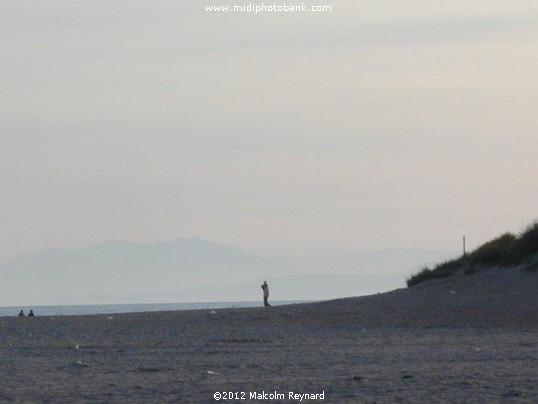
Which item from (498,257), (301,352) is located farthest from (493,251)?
(301,352)

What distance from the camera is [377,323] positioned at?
85.3 ft

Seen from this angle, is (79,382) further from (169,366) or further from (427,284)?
(427,284)

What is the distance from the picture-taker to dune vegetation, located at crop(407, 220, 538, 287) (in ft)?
112

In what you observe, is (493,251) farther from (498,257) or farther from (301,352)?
(301,352)

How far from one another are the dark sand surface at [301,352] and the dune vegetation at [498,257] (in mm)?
1620

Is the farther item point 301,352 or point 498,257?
point 498,257

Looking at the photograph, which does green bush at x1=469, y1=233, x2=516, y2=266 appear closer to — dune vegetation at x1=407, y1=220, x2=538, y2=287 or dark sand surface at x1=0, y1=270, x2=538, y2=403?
dune vegetation at x1=407, y1=220, x2=538, y2=287

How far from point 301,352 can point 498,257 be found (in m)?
18.1

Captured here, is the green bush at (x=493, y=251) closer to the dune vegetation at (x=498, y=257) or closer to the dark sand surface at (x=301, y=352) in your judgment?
the dune vegetation at (x=498, y=257)

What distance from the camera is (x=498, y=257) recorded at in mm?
35406

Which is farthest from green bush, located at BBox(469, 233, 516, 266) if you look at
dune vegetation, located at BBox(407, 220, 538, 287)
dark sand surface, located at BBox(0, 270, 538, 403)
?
dark sand surface, located at BBox(0, 270, 538, 403)

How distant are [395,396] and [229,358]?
5.22 meters

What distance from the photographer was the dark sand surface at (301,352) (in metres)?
13.3

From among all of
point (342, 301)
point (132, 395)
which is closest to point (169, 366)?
point (132, 395)
